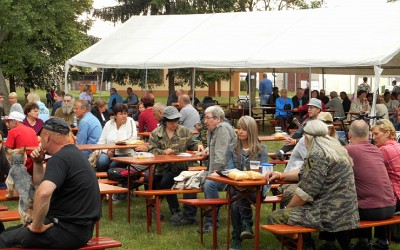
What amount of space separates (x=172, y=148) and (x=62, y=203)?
405 centimetres

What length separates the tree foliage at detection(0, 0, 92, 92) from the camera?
99.4 feet

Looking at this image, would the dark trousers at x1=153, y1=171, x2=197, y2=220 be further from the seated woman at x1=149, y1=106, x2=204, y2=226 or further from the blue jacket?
the blue jacket

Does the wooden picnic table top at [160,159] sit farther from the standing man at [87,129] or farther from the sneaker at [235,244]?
the standing man at [87,129]

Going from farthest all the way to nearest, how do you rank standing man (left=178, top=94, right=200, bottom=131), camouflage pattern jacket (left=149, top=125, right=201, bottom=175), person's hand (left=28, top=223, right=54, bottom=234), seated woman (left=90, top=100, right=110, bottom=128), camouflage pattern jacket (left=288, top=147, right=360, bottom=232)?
seated woman (left=90, top=100, right=110, bottom=128) → standing man (left=178, top=94, right=200, bottom=131) → camouflage pattern jacket (left=149, top=125, right=201, bottom=175) → camouflage pattern jacket (left=288, top=147, right=360, bottom=232) → person's hand (left=28, top=223, right=54, bottom=234)

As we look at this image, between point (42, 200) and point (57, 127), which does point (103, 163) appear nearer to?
point (57, 127)

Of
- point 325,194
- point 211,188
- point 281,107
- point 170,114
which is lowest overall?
point 211,188

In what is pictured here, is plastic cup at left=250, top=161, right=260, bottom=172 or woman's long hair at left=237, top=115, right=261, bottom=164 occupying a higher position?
woman's long hair at left=237, top=115, right=261, bottom=164

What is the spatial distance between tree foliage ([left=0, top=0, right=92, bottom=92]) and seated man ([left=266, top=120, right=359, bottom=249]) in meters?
24.5

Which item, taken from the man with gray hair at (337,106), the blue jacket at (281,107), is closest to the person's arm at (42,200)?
the man with gray hair at (337,106)

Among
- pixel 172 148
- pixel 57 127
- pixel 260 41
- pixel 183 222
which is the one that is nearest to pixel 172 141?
pixel 172 148

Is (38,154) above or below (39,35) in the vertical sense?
below

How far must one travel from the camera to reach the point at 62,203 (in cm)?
548

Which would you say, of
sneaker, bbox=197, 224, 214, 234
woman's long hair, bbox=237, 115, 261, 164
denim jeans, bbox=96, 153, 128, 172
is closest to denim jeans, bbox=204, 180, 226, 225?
sneaker, bbox=197, 224, 214, 234

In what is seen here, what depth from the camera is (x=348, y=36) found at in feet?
54.7
